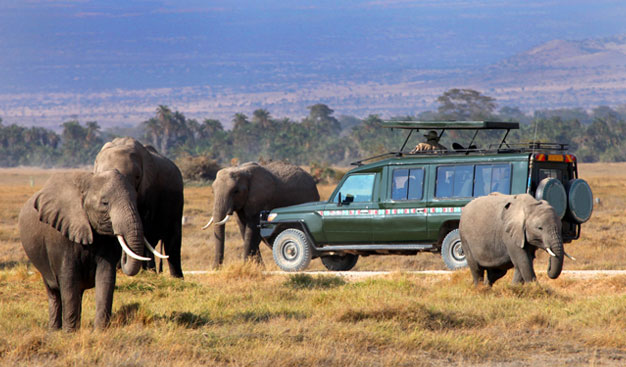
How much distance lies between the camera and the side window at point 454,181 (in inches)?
664

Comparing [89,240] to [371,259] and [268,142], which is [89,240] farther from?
[268,142]

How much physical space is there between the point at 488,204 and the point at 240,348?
568 cm

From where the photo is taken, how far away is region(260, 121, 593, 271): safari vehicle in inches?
636

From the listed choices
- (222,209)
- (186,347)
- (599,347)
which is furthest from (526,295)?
(222,209)

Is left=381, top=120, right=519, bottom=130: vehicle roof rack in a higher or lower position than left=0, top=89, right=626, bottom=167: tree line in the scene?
higher

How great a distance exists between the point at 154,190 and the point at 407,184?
4494mm

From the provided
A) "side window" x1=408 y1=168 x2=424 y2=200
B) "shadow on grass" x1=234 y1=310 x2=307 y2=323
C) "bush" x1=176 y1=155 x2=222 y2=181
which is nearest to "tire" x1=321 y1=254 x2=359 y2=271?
"side window" x1=408 y1=168 x2=424 y2=200

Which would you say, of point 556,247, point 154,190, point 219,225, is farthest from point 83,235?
point 219,225

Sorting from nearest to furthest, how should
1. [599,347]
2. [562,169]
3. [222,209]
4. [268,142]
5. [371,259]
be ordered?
[599,347], [562,169], [222,209], [371,259], [268,142]

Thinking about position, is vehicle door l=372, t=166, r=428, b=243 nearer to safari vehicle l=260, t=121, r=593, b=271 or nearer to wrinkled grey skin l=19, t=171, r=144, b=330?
safari vehicle l=260, t=121, r=593, b=271

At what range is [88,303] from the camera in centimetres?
1366

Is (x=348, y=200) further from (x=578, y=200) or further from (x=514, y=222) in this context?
(x=514, y=222)

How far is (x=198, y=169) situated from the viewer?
2489 inches

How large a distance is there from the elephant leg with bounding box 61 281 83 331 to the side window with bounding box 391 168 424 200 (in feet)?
27.0
